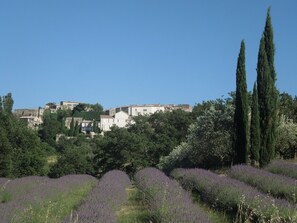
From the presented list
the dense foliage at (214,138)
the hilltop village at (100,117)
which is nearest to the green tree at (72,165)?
the dense foliage at (214,138)

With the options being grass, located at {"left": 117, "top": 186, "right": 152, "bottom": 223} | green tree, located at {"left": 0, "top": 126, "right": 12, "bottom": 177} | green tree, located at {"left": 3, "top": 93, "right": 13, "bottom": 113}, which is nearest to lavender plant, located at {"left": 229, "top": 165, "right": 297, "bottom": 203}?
grass, located at {"left": 117, "top": 186, "right": 152, "bottom": 223}

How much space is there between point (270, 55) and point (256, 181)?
12.9 metres

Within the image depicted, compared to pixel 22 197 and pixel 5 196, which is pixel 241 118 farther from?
pixel 22 197

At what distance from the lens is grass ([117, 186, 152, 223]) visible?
10113 millimetres

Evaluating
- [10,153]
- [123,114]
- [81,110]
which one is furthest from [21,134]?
[81,110]

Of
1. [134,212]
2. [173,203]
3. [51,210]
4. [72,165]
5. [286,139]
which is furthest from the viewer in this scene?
[72,165]

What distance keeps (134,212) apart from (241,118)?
14303 millimetres

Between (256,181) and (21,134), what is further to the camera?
(21,134)

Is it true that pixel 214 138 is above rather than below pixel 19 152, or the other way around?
above

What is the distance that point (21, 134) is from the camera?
158 feet

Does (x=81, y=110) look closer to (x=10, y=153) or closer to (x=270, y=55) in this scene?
(x=10, y=153)

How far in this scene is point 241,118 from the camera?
2473cm

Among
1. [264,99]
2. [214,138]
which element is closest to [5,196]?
[264,99]

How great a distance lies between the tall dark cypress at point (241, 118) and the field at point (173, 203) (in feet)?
18.0
